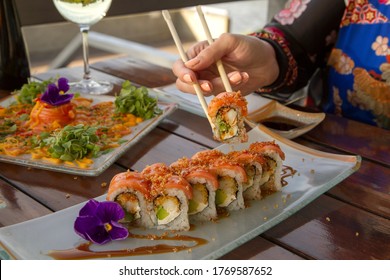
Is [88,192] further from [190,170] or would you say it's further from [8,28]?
[8,28]

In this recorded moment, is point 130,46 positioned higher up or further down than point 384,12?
further down

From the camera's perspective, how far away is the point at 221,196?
3.67 ft

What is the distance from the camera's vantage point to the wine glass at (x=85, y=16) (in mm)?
1812

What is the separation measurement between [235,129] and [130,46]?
142cm

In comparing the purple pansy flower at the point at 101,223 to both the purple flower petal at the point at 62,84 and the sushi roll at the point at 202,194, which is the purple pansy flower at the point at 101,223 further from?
the purple flower petal at the point at 62,84

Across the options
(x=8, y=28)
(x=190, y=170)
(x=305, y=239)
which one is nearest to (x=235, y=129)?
(x=190, y=170)

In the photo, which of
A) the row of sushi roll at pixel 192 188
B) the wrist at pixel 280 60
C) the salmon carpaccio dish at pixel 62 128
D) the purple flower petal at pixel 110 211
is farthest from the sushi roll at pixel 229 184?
the wrist at pixel 280 60

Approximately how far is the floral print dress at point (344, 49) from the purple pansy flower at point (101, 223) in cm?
97

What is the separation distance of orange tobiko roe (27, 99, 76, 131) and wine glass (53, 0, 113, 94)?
1.09 ft

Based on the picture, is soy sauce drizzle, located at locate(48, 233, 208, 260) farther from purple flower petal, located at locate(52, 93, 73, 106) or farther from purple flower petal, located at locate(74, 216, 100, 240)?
purple flower petal, located at locate(52, 93, 73, 106)

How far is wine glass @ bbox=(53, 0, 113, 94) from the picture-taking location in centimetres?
181

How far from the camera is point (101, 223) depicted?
3.22 feet
